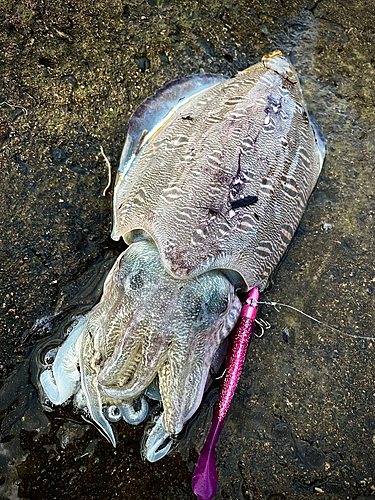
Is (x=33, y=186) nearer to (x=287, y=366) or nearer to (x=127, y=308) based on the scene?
(x=127, y=308)

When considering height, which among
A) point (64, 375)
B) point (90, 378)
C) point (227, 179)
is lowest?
point (64, 375)

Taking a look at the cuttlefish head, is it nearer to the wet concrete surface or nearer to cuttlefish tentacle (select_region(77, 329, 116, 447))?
cuttlefish tentacle (select_region(77, 329, 116, 447))

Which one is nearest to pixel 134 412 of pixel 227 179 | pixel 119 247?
pixel 119 247

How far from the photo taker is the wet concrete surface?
12.4 ft

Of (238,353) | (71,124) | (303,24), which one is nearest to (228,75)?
(303,24)

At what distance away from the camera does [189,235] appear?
11.7 feet

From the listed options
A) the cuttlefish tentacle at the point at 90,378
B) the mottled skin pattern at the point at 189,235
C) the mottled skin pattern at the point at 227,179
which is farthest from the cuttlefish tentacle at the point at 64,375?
the mottled skin pattern at the point at 227,179

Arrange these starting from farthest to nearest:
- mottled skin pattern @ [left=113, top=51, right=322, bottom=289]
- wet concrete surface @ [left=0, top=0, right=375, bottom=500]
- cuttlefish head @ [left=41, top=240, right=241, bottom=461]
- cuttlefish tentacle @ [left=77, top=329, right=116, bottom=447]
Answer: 1. wet concrete surface @ [left=0, top=0, right=375, bottom=500]
2. mottled skin pattern @ [left=113, top=51, right=322, bottom=289]
3. cuttlefish tentacle @ [left=77, top=329, right=116, bottom=447]
4. cuttlefish head @ [left=41, top=240, right=241, bottom=461]

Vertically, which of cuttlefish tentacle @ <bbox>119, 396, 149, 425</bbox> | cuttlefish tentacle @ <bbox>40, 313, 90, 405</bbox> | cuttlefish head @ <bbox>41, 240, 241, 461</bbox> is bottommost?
cuttlefish tentacle @ <bbox>119, 396, 149, 425</bbox>

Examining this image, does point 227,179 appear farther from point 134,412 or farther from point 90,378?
point 134,412

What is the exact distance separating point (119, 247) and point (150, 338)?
1.49m

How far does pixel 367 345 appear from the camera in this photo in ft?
14.3

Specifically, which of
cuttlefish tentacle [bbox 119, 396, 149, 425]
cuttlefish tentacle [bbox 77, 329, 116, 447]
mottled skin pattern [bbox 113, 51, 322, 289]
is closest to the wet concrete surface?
cuttlefish tentacle [bbox 119, 396, 149, 425]

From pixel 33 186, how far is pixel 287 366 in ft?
10.00
